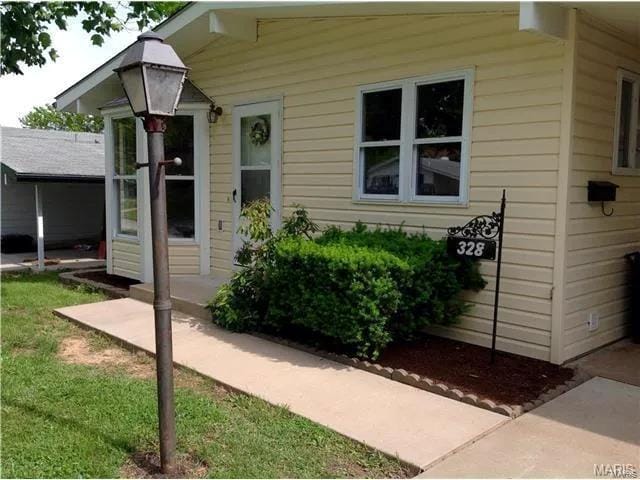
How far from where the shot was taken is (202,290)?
669 cm

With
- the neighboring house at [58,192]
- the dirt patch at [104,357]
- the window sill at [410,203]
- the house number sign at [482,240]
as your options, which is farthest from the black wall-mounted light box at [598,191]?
the neighboring house at [58,192]

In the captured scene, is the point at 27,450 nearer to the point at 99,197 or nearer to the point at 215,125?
the point at 215,125

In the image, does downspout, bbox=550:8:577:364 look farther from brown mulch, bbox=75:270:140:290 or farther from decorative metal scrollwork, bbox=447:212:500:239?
brown mulch, bbox=75:270:140:290

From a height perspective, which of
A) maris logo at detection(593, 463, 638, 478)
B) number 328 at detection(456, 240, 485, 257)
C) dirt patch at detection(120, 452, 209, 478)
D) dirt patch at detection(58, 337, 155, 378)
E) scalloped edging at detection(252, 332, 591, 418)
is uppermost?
number 328 at detection(456, 240, 485, 257)

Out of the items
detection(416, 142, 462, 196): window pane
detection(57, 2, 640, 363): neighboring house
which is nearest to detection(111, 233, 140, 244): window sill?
detection(57, 2, 640, 363): neighboring house

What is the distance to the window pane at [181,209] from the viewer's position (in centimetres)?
758

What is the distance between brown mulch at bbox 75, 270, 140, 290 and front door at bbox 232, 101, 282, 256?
1.98 meters

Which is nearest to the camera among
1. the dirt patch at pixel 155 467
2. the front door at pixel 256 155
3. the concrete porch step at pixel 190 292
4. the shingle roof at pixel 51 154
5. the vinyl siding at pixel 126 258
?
the dirt patch at pixel 155 467

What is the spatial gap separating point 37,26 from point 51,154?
5.77 m

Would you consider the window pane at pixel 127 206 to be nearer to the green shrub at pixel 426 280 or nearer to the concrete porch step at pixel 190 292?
the concrete porch step at pixel 190 292

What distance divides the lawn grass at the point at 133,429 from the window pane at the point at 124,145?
3.88 m

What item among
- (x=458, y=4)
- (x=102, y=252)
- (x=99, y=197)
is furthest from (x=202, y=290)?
(x=99, y=197)

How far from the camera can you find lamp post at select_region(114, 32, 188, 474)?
2.69m

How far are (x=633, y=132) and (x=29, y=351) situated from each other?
5816 millimetres
